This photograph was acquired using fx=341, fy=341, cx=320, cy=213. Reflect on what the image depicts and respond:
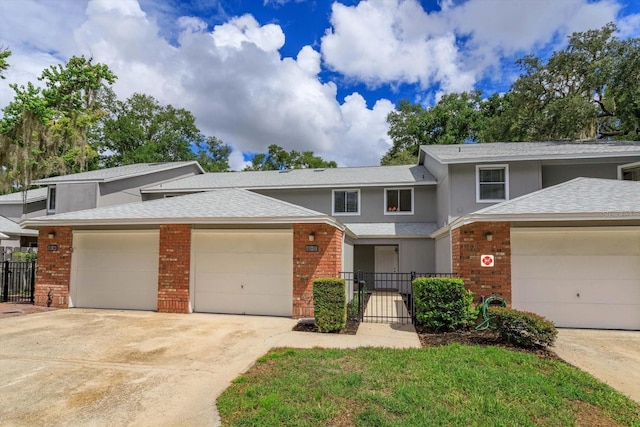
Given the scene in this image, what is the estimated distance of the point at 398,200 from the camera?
16.5m

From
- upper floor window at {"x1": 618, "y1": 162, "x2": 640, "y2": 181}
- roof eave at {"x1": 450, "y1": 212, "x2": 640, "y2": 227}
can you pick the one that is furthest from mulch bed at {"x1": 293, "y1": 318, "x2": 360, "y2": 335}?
upper floor window at {"x1": 618, "y1": 162, "x2": 640, "y2": 181}

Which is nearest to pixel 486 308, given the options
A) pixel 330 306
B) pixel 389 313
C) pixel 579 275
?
pixel 579 275

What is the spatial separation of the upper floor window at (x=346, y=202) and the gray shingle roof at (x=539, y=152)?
423cm

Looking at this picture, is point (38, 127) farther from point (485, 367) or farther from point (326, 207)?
point (485, 367)

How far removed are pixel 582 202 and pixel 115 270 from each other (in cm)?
1272

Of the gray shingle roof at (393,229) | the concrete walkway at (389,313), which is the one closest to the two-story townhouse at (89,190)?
the gray shingle roof at (393,229)

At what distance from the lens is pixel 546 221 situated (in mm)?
8078

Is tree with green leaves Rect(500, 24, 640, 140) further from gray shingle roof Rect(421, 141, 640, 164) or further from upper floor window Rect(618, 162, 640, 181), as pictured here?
upper floor window Rect(618, 162, 640, 181)

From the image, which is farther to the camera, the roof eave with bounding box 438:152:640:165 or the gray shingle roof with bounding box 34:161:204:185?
the gray shingle roof with bounding box 34:161:204:185

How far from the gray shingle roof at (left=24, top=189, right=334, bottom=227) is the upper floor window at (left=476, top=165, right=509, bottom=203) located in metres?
7.17

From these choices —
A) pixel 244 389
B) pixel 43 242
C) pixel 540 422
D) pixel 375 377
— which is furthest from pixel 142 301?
pixel 540 422

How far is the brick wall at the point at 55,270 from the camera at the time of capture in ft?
33.4

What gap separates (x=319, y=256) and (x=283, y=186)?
8778 mm

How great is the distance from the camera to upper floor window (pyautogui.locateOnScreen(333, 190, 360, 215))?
16.8m
